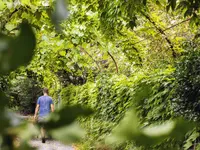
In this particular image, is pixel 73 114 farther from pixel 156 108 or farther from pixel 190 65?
pixel 156 108

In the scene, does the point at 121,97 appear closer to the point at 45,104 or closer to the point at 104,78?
the point at 104,78

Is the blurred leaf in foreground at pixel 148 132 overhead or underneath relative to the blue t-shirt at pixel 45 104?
underneath

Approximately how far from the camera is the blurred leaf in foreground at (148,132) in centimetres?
38

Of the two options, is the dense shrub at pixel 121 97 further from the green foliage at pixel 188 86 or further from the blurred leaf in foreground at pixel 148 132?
the blurred leaf in foreground at pixel 148 132

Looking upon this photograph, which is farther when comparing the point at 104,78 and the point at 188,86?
the point at 104,78

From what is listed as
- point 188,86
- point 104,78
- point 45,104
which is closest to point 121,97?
point 104,78

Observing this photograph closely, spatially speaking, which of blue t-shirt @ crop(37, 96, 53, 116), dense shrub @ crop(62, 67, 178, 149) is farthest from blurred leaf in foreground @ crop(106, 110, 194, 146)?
blue t-shirt @ crop(37, 96, 53, 116)

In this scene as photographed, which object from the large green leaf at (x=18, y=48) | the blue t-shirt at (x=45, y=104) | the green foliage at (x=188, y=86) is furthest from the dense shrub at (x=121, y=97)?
the large green leaf at (x=18, y=48)

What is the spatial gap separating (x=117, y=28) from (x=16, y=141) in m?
5.14

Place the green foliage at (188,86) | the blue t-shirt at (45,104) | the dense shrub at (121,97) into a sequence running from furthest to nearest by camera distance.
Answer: the blue t-shirt at (45,104) < the dense shrub at (121,97) < the green foliage at (188,86)

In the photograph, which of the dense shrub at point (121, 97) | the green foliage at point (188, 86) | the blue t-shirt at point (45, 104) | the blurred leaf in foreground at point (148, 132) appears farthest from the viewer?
the blue t-shirt at point (45, 104)

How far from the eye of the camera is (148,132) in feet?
1.27

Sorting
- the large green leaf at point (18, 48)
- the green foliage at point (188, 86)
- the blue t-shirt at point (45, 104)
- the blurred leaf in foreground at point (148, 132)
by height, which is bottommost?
the blurred leaf in foreground at point (148, 132)

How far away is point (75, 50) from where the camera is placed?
21.6 feet
